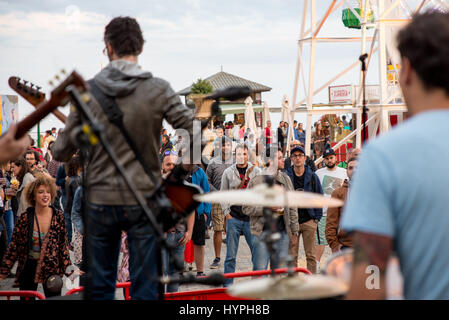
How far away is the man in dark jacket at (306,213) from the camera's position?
966cm

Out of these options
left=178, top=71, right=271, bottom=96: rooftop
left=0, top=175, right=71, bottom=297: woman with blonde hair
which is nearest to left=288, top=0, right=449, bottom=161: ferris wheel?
left=0, top=175, right=71, bottom=297: woman with blonde hair

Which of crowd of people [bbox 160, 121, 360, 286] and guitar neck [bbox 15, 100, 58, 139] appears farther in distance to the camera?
crowd of people [bbox 160, 121, 360, 286]

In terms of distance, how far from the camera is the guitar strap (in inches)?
152

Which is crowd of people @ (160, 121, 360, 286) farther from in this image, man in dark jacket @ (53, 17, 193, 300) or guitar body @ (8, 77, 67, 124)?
man in dark jacket @ (53, 17, 193, 300)

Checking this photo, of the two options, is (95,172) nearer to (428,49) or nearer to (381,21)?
(428,49)

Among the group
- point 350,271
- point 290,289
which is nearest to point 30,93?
point 290,289

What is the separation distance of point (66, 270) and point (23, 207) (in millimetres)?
4118

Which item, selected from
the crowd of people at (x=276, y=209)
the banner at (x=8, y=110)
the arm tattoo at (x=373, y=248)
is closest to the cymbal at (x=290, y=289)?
the arm tattoo at (x=373, y=248)

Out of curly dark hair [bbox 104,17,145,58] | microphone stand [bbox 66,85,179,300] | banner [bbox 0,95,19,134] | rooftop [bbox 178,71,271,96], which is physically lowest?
microphone stand [bbox 66,85,179,300]

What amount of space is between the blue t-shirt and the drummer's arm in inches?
1.2

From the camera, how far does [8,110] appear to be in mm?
13414

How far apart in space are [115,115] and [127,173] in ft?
1.24

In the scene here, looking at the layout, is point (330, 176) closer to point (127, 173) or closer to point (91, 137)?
point (127, 173)
